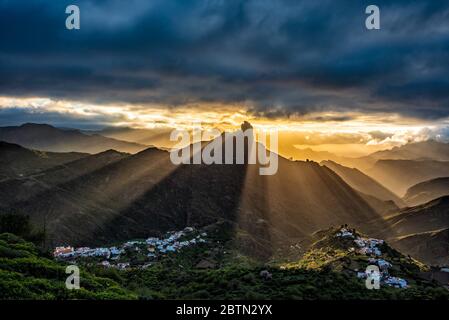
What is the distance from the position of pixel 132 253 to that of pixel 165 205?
211 ft

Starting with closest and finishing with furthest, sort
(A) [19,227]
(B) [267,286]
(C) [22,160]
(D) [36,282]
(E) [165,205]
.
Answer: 1. (D) [36,282]
2. (B) [267,286]
3. (A) [19,227]
4. (E) [165,205]
5. (C) [22,160]

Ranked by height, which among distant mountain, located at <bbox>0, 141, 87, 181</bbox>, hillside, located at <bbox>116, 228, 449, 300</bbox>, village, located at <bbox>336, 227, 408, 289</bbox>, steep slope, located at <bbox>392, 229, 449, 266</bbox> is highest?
distant mountain, located at <bbox>0, 141, 87, 181</bbox>

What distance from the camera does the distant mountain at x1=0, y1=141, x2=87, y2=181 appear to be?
14826 centimetres

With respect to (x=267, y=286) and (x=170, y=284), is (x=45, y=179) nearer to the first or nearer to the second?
(x=170, y=284)

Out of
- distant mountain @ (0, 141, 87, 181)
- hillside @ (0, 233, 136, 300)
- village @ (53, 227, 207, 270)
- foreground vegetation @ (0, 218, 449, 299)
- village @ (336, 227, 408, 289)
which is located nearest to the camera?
hillside @ (0, 233, 136, 300)

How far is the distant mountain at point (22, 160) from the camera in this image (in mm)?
148262

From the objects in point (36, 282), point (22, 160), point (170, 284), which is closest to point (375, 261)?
point (170, 284)

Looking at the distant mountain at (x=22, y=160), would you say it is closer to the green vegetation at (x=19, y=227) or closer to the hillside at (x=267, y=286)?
the green vegetation at (x=19, y=227)

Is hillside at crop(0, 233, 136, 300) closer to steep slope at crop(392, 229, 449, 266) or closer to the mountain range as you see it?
the mountain range

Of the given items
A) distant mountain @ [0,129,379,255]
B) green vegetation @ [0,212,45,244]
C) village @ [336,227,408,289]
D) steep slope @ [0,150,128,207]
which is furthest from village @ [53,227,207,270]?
steep slope @ [0,150,128,207]

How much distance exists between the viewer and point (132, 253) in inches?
2963

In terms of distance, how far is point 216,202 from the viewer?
511ft

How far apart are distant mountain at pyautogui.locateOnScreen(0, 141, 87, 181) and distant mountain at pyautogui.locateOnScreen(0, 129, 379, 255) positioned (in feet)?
67.4
